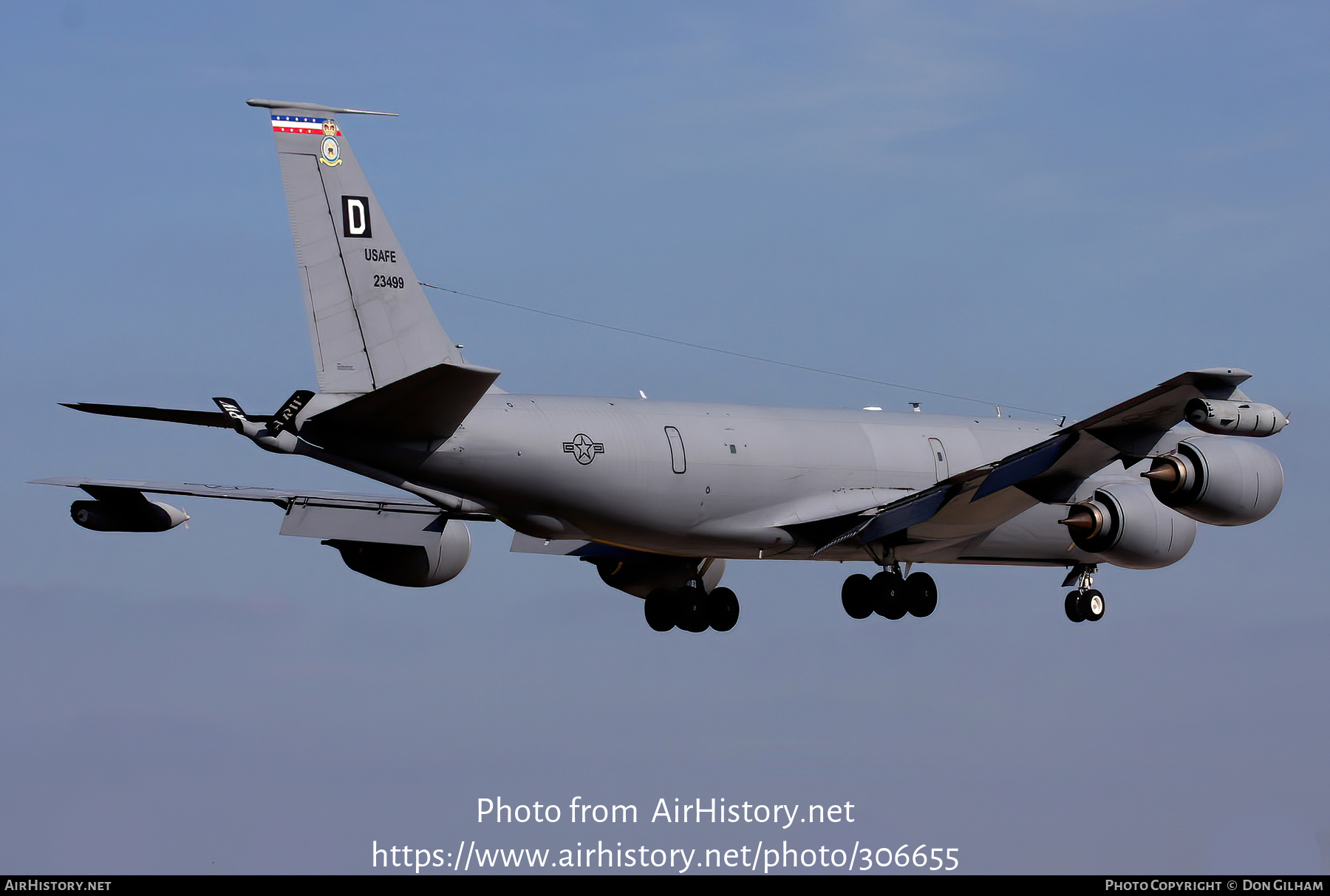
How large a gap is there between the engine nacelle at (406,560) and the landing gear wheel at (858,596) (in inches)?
321

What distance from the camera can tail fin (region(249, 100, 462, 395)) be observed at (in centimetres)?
2514

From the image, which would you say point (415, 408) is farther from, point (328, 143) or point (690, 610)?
point (690, 610)

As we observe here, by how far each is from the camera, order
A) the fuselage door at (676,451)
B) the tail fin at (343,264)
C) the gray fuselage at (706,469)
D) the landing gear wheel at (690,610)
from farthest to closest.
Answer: the landing gear wheel at (690,610) → the fuselage door at (676,451) → the gray fuselage at (706,469) → the tail fin at (343,264)

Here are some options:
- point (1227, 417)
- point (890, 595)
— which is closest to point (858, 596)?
point (890, 595)

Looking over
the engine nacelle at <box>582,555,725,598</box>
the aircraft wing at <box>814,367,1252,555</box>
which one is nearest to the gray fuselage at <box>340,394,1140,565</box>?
the aircraft wing at <box>814,367,1252,555</box>

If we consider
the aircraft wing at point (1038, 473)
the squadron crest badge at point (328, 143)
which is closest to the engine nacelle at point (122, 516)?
the squadron crest badge at point (328, 143)

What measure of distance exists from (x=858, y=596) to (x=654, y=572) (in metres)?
4.37

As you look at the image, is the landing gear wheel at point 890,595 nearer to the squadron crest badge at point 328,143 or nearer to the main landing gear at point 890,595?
the main landing gear at point 890,595

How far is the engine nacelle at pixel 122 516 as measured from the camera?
1165 inches

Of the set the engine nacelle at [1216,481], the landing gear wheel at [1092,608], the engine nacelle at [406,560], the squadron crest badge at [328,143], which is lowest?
the engine nacelle at [1216,481]
